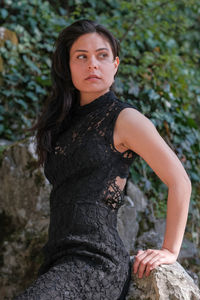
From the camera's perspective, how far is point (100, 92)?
1949 mm

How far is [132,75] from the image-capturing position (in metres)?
4.16

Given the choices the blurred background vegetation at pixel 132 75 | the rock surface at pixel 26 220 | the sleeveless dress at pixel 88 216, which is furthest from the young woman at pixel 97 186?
the blurred background vegetation at pixel 132 75

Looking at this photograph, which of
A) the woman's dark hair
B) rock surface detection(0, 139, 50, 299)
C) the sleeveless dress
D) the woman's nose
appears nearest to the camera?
the sleeveless dress

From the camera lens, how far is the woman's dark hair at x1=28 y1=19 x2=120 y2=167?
6.43ft

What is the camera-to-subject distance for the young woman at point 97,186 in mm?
1566

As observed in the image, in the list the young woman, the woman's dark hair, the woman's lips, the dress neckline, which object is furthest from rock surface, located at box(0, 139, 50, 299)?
the woman's lips

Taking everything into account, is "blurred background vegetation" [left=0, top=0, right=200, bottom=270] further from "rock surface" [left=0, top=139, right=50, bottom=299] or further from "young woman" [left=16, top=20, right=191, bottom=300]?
"young woman" [left=16, top=20, right=191, bottom=300]

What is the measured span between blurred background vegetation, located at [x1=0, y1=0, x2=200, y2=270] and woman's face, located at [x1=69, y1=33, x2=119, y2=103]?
50.7 inches

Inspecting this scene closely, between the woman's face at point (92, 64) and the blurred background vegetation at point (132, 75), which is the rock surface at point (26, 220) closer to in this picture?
the blurred background vegetation at point (132, 75)

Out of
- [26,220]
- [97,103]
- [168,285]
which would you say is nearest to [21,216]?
[26,220]

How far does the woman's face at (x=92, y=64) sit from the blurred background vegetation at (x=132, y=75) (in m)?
1.29

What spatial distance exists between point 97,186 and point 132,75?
2.72 m

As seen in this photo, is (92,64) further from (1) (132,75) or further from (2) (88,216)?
(1) (132,75)

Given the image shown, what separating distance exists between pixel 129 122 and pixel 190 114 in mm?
3407
